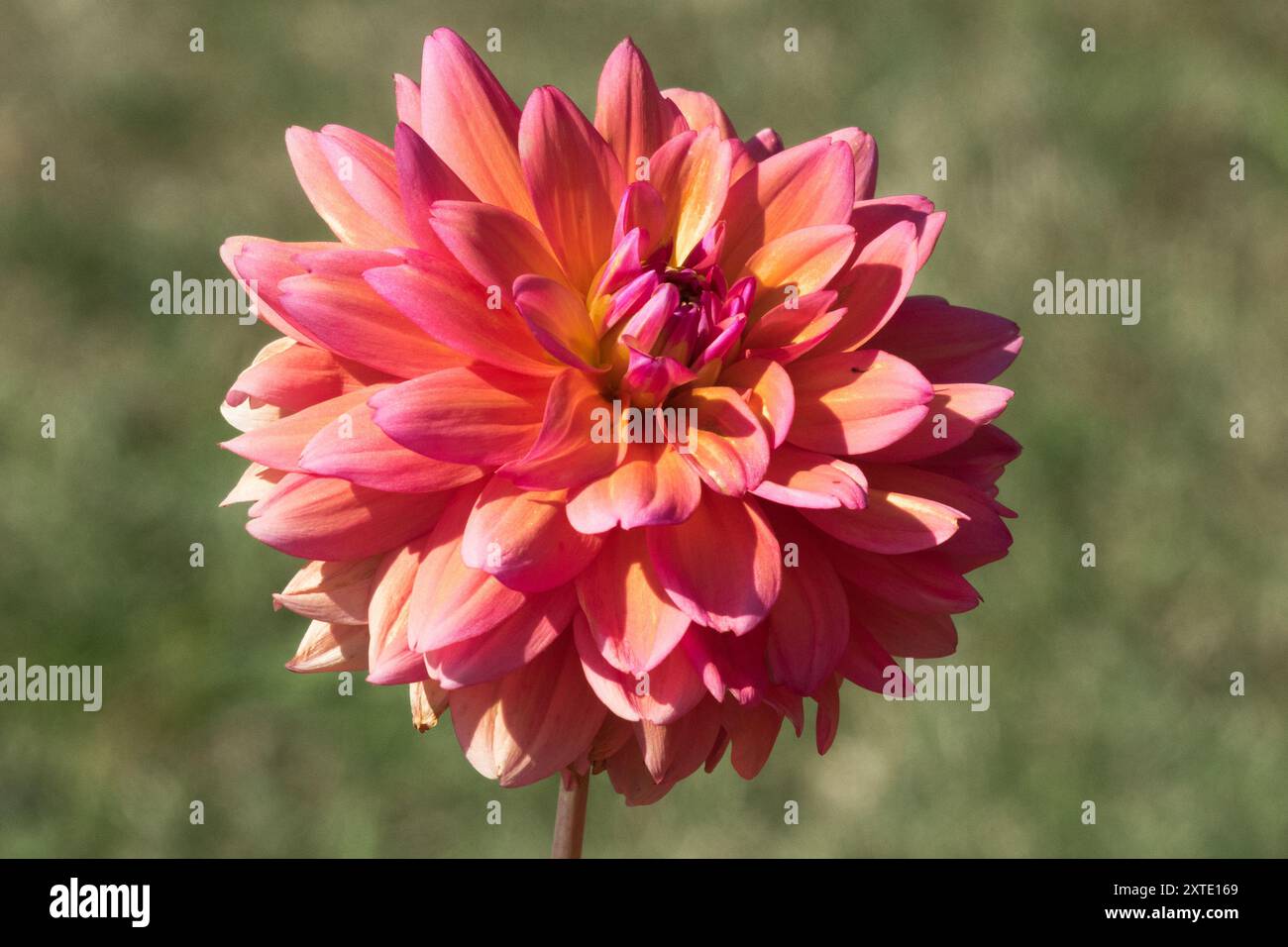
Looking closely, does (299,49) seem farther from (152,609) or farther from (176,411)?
(152,609)

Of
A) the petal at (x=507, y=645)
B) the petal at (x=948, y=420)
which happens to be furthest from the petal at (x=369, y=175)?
the petal at (x=948, y=420)

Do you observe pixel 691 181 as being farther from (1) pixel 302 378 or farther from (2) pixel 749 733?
(2) pixel 749 733

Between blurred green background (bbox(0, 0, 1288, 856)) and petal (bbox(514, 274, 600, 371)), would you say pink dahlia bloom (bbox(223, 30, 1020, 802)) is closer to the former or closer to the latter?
petal (bbox(514, 274, 600, 371))

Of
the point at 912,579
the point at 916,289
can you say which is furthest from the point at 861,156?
the point at 916,289

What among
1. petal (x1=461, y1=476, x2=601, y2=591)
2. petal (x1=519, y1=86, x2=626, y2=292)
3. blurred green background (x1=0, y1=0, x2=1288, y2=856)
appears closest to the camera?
petal (x1=461, y1=476, x2=601, y2=591)

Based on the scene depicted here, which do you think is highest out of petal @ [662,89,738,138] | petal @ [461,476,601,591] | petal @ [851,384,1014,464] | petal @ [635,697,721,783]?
petal @ [662,89,738,138]

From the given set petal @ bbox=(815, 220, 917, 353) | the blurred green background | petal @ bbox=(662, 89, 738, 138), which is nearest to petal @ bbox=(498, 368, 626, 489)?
petal @ bbox=(815, 220, 917, 353)

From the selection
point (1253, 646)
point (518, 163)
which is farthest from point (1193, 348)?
point (518, 163)

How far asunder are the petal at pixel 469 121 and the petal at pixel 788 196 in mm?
196

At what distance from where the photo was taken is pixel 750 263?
1.24 m

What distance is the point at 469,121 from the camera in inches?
46.9

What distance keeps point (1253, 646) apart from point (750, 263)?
7.20 feet

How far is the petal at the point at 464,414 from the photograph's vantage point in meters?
1.05

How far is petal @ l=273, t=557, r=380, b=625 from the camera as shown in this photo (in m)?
1.17
